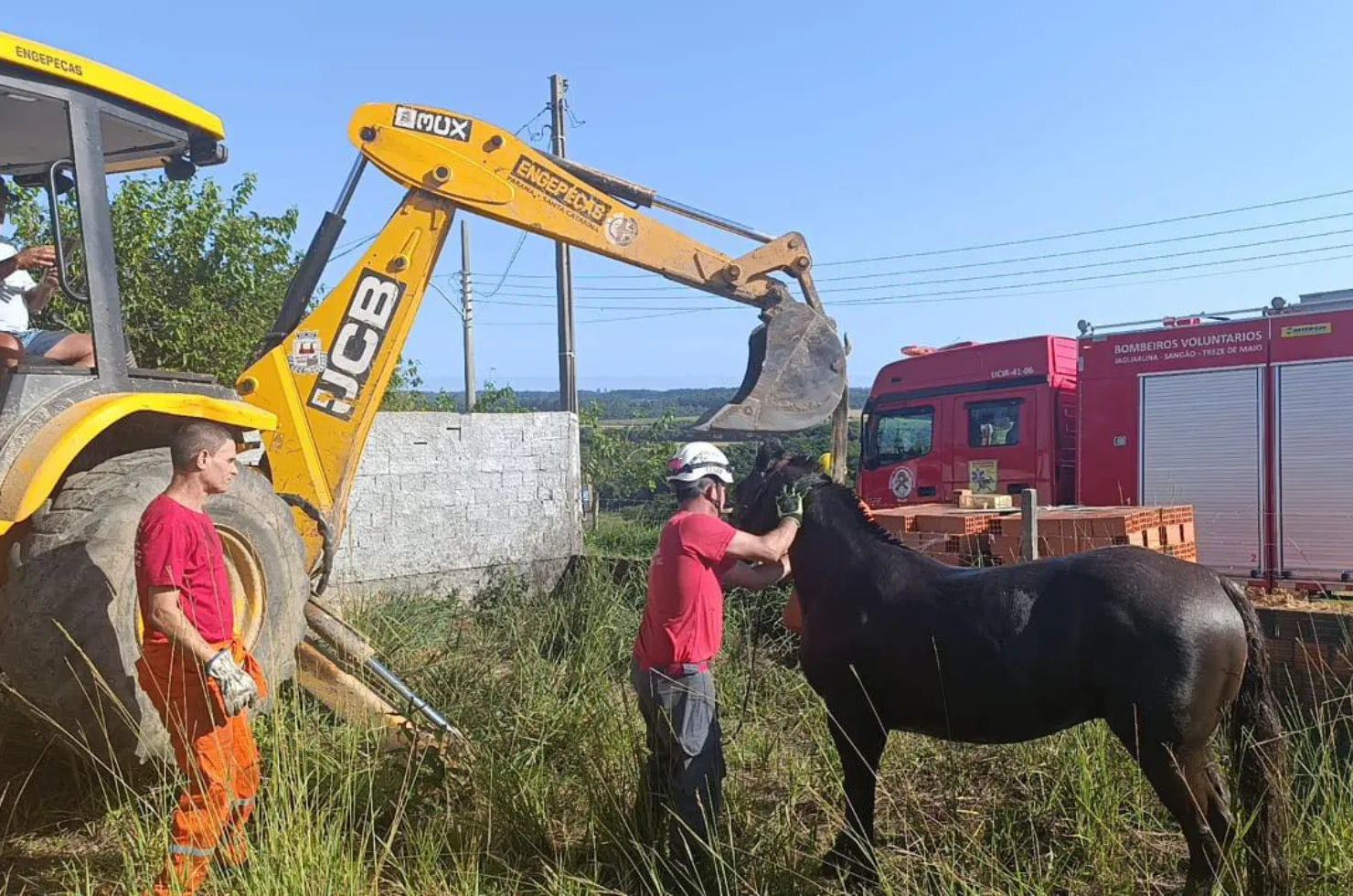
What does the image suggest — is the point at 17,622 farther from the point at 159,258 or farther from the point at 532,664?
the point at 159,258

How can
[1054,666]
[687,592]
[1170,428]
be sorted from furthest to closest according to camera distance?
1. [1170,428]
2. [687,592]
3. [1054,666]

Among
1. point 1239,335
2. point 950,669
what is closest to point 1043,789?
point 950,669

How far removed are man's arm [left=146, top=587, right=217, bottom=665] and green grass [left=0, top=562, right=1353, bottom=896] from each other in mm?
380

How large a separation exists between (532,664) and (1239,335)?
8.45 metres

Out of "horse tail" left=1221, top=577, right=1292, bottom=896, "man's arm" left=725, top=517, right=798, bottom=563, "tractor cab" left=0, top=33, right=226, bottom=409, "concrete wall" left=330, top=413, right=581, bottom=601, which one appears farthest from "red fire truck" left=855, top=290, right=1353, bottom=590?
"tractor cab" left=0, top=33, right=226, bottom=409

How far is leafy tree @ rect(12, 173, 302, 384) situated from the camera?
9.93 meters

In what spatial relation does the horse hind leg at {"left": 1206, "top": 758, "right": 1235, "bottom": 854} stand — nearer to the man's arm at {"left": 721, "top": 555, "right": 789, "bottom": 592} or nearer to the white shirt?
the man's arm at {"left": 721, "top": 555, "right": 789, "bottom": 592}

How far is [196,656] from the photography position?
10.6 feet

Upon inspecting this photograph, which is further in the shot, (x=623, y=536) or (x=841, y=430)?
(x=623, y=536)

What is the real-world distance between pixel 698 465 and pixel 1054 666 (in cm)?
150

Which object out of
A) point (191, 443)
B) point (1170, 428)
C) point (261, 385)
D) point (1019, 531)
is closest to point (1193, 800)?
point (191, 443)

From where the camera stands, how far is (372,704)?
15.2 ft

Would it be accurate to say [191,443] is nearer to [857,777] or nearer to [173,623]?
[173,623]

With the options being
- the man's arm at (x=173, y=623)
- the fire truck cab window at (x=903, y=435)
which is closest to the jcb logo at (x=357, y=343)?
the man's arm at (x=173, y=623)
